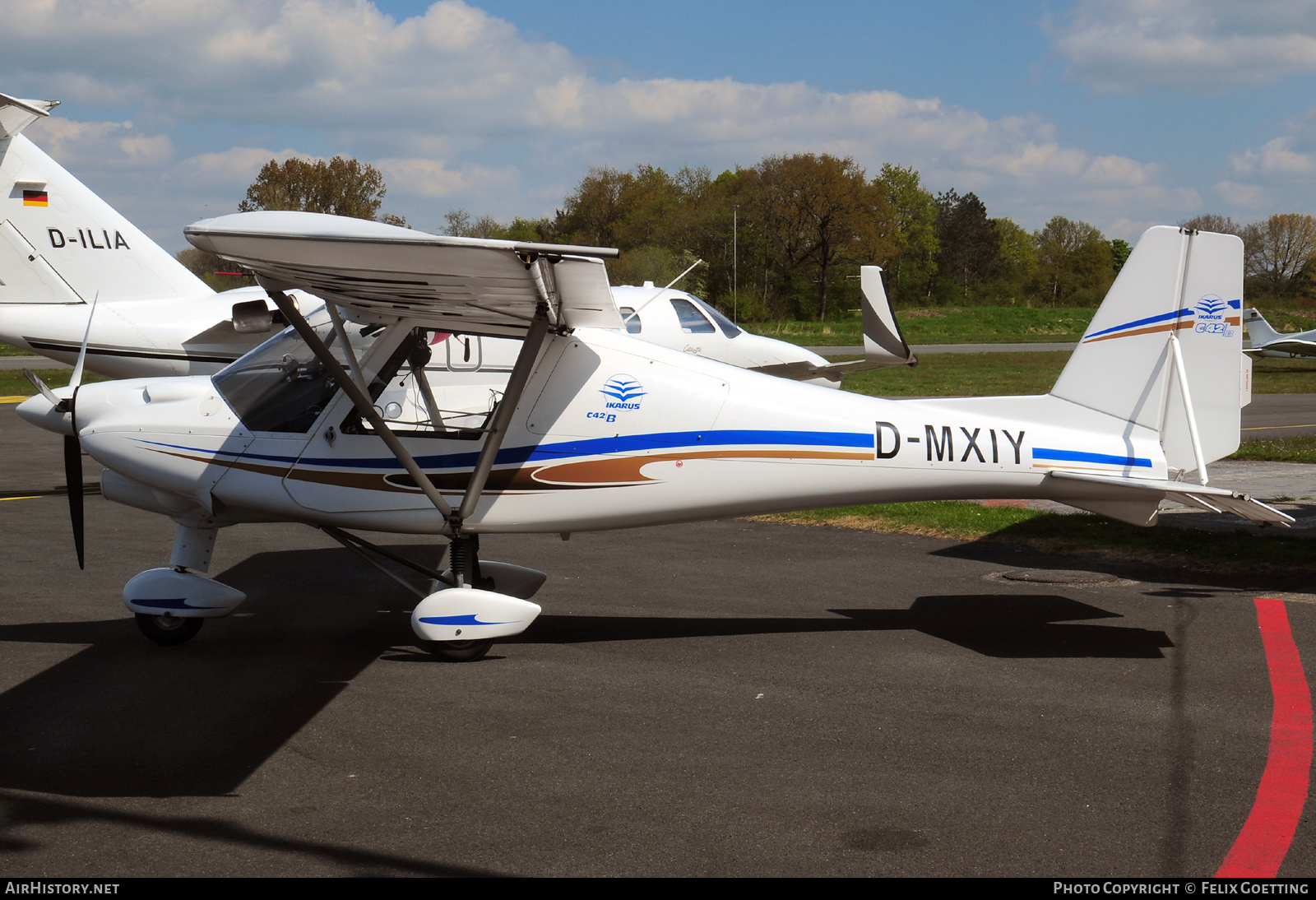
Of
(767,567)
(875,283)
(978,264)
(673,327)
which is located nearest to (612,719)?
(767,567)

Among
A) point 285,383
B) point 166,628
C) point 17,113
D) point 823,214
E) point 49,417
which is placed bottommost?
point 166,628

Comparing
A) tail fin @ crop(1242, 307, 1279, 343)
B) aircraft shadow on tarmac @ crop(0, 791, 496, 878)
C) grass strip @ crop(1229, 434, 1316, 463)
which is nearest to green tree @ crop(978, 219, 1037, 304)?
Answer: tail fin @ crop(1242, 307, 1279, 343)

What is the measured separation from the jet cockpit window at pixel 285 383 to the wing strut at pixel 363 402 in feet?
1.30

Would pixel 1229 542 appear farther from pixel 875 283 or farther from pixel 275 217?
pixel 275 217

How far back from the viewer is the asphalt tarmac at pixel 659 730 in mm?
4074

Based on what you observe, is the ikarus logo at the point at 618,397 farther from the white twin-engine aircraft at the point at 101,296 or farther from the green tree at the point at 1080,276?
the green tree at the point at 1080,276

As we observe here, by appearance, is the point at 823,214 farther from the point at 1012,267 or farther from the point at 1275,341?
the point at 1012,267

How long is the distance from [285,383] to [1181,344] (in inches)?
245

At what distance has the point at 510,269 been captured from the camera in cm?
529

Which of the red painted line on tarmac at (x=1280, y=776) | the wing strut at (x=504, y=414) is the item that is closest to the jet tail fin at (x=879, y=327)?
the red painted line on tarmac at (x=1280, y=776)

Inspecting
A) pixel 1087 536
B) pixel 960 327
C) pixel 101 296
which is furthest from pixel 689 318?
pixel 960 327

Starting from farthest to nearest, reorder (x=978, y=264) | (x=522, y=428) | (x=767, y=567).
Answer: (x=978, y=264) < (x=767, y=567) < (x=522, y=428)

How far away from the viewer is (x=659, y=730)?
5.41m

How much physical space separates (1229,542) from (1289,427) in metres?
→ 12.7
